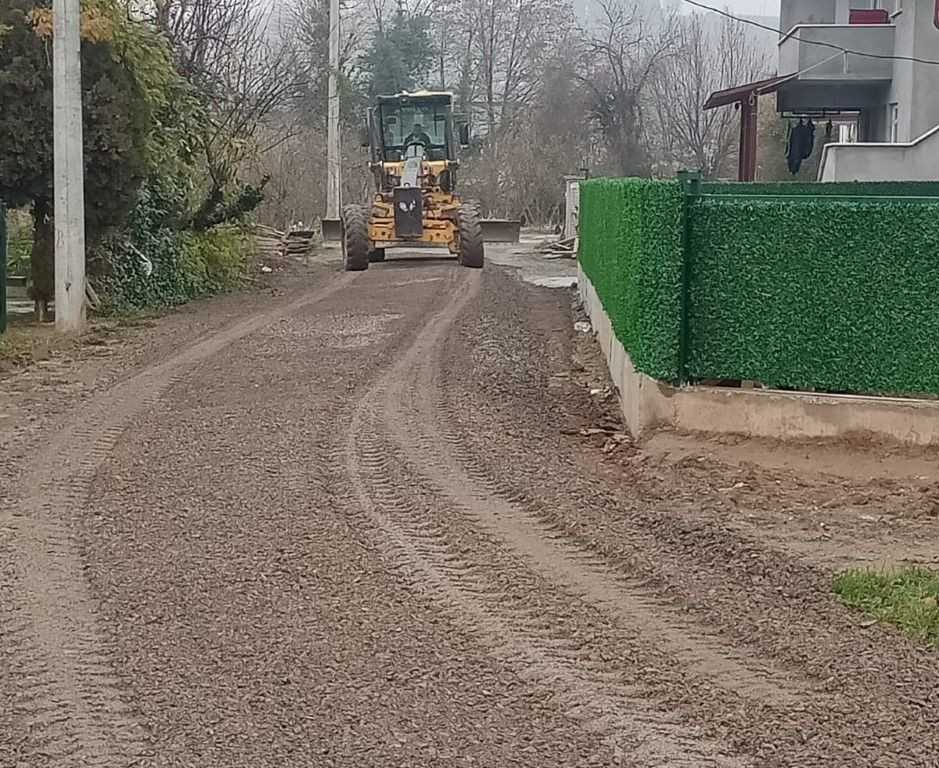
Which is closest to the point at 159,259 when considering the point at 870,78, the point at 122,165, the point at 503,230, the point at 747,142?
the point at 122,165

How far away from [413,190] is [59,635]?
71.0 ft

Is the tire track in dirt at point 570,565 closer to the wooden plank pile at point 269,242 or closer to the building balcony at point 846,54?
the building balcony at point 846,54

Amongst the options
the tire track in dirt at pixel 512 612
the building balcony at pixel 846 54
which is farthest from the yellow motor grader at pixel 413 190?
the tire track in dirt at pixel 512 612

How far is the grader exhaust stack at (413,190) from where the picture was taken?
26.8 m

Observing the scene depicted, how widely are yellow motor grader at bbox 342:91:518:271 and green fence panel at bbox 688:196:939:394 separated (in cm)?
1731

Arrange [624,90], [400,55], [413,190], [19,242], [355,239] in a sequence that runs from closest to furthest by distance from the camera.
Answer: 1. [19,242]
2. [413,190]
3. [355,239]
4. [624,90]
5. [400,55]

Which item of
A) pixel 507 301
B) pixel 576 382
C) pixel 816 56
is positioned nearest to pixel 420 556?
pixel 576 382

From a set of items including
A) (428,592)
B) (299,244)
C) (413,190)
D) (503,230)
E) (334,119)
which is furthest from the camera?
(503,230)

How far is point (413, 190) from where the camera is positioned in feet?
87.6

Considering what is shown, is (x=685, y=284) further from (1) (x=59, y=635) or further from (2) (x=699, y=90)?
(2) (x=699, y=90)

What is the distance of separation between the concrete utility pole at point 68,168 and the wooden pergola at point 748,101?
47.7 ft

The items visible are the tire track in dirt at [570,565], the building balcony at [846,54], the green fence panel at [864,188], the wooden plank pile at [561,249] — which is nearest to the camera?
the tire track in dirt at [570,565]

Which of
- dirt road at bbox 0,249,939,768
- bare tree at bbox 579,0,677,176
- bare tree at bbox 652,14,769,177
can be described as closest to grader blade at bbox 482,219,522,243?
bare tree at bbox 652,14,769,177

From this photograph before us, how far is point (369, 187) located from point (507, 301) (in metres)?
27.2
